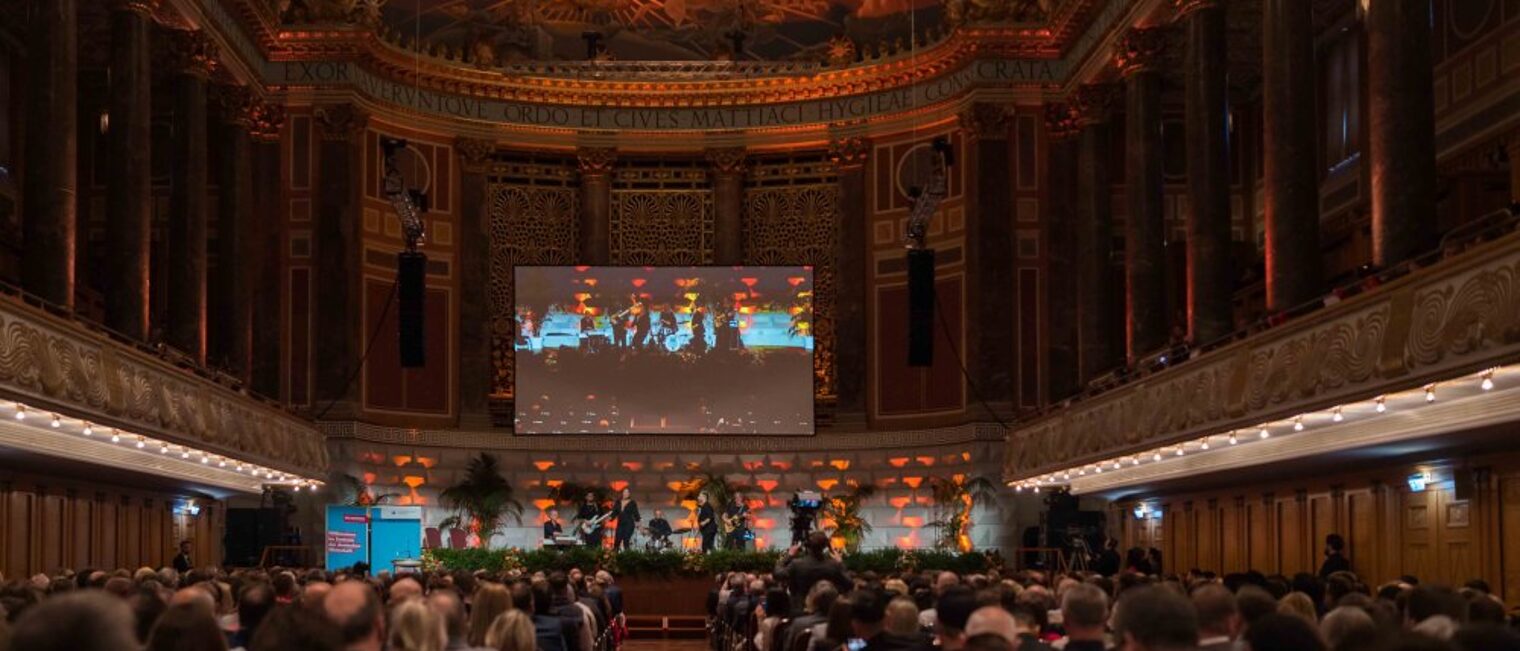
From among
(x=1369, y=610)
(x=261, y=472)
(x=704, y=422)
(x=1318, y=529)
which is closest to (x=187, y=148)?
(x=261, y=472)

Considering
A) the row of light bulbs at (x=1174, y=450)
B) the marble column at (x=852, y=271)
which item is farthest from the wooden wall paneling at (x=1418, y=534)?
the marble column at (x=852, y=271)

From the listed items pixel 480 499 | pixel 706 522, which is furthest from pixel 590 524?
pixel 480 499

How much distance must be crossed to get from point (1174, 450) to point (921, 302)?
789 cm

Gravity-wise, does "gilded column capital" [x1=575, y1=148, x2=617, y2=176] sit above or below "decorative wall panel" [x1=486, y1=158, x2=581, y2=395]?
above

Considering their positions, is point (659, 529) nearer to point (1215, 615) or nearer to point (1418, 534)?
point (1418, 534)

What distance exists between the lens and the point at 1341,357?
2055 cm

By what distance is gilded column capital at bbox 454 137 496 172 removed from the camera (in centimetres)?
4453

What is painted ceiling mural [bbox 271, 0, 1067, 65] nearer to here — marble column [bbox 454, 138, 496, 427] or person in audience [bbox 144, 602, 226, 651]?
marble column [bbox 454, 138, 496, 427]

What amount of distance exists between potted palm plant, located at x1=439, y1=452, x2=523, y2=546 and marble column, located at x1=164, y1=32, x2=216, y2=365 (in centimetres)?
771

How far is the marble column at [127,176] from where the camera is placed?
32.6 meters

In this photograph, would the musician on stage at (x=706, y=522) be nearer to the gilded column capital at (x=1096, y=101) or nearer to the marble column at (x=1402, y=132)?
the gilded column capital at (x=1096, y=101)

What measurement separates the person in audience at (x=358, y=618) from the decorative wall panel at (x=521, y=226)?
37605mm

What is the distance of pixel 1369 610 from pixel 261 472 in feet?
89.9

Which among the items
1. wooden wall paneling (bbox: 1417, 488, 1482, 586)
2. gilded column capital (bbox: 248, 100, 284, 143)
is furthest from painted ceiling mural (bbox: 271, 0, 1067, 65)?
wooden wall paneling (bbox: 1417, 488, 1482, 586)
